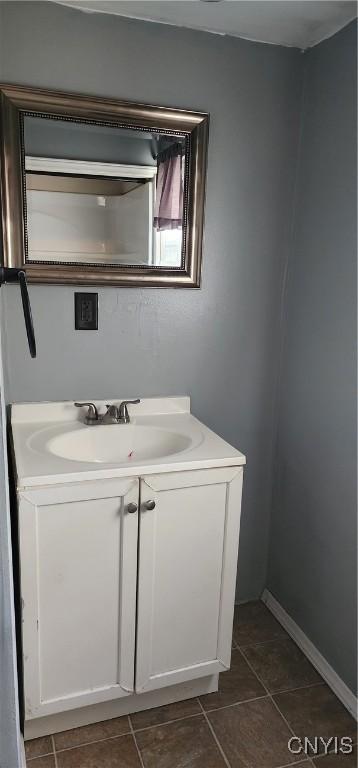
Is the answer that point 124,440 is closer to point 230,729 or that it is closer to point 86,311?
point 86,311

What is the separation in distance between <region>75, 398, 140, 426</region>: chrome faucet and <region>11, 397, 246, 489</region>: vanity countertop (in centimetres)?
2

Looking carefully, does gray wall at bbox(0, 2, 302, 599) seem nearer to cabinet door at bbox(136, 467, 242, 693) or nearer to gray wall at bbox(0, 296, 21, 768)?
cabinet door at bbox(136, 467, 242, 693)

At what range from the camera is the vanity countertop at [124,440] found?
1.49 metres

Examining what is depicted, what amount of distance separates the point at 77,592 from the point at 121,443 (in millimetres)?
502

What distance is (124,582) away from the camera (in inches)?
59.9

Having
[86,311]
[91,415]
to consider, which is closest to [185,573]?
[91,415]

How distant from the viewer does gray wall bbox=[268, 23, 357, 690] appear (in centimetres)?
172

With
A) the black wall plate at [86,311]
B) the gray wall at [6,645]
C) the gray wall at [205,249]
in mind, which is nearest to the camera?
the gray wall at [6,645]

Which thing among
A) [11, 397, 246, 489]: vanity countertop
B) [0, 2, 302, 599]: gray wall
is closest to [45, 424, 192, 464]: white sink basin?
[11, 397, 246, 489]: vanity countertop

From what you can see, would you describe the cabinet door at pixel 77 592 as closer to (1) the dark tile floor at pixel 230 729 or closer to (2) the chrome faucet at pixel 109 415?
(1) the dark tile floor at pixel 230 729

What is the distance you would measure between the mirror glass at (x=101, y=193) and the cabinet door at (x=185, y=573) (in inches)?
29.9

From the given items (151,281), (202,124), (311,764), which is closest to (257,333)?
(151,281)

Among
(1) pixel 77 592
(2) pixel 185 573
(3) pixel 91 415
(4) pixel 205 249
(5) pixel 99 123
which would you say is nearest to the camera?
(1) pixel 77 592

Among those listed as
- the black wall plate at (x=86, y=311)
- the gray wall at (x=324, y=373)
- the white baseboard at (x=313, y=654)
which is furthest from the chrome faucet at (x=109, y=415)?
the white baseboard at (x=313, y=654)
